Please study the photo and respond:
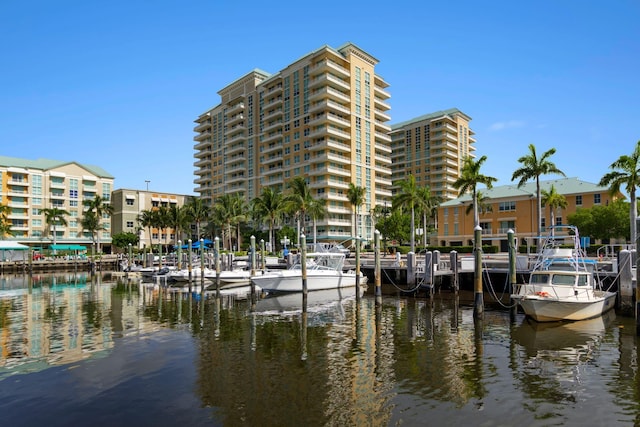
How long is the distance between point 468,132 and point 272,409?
150574mm

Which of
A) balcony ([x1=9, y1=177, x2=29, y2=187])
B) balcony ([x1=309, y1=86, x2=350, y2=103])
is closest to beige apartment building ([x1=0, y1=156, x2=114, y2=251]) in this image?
balcony ([x1=9, y1=177, x2=29, y2=187])

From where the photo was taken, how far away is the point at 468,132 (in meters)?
150

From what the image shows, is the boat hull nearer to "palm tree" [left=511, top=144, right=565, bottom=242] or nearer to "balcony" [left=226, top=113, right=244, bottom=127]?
"palm tree" [left=511, top=144, right=565, bottom=242]

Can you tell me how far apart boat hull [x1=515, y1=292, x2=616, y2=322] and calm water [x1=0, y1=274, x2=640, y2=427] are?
0.71m

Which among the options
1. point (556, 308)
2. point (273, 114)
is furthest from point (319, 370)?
point (273, 114)

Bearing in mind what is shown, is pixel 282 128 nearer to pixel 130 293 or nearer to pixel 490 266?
pixel 130 293

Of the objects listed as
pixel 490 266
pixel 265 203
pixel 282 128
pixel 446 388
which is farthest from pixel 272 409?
pixel 282 128

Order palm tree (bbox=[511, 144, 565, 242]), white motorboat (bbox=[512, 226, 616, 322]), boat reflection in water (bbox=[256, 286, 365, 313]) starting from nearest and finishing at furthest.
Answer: white motorboat (bbox=[512, 226, 616, 322]) → boat reflection in water (bbox=[256, 286, 365, 313]) → palm tree (bbox=[511, 144, 565, 242])

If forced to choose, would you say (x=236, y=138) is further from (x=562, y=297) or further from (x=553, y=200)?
(x=562, y=297)

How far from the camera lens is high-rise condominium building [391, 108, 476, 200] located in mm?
138625

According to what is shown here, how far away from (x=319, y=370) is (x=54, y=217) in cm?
12116

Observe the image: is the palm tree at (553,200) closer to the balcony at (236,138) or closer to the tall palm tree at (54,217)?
the balcony at (236,138)

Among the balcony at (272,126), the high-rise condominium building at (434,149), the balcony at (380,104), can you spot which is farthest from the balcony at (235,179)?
the high-rise condominium building at (434,149)

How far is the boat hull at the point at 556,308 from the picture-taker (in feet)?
79.7
